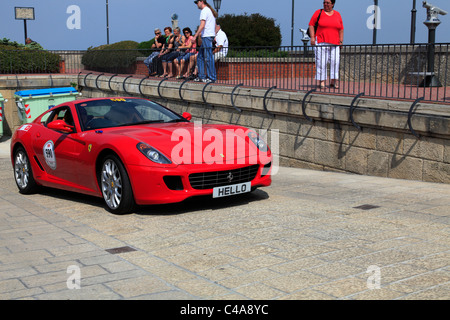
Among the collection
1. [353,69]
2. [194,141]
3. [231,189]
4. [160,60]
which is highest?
[160,60]

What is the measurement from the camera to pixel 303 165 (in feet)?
37.4

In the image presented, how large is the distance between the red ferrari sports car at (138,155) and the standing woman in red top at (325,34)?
404 centimetres

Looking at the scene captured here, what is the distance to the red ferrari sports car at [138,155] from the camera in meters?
6.79

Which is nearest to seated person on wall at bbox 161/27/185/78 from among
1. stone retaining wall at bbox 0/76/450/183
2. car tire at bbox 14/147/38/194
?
stone retaining wall at bbox 0/76/450/183

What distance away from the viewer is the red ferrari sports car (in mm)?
6785

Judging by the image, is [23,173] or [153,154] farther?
[23,173]

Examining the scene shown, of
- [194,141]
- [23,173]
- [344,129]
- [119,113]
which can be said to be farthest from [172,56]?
[194,141]

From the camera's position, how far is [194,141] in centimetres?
711

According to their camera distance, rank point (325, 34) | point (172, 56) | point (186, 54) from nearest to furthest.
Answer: point (325, 34) → point (186, 54) → point (172, 56)

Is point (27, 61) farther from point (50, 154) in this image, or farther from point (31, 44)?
point (50, 154)

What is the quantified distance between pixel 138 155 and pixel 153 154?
0.55ft

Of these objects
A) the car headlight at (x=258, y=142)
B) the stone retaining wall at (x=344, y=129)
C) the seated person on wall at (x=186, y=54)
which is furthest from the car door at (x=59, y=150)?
the seated person on wall at (x=186, y=54)

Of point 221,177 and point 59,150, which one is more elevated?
point 59,150
